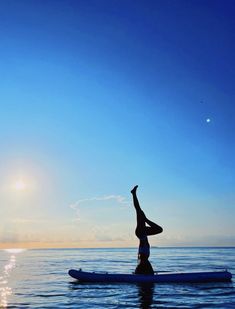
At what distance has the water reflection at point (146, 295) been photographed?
21.3 m

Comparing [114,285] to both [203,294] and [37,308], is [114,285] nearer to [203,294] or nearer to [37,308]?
[203,294]

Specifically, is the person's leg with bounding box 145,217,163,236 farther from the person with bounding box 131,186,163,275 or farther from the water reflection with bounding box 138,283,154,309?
the water reflection with bounding box 138,283,154,309

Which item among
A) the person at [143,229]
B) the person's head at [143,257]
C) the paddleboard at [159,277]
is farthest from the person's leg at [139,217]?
the paddleboard at [159,277]

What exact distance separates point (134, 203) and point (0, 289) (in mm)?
12246

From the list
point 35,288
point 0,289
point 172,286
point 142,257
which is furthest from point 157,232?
point 0,289

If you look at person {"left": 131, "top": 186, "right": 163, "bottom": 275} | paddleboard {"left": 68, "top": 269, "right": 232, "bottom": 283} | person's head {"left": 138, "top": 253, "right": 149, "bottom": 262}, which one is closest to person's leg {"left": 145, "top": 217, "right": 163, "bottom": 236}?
person {"left": 131, "top": 186, "right": 163, "bottom": 275}

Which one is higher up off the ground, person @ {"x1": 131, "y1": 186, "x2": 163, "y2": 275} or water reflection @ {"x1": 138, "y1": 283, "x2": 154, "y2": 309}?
person @ {"x1": 131, "y1": 186, "x2": 163, "y2": 275}

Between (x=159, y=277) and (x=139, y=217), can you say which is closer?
(x=139, y=217)

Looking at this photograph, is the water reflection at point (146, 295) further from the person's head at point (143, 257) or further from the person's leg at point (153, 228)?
the person's leg at point (153, 228)

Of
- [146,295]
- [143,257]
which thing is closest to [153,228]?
[143,257]

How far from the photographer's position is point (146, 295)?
79.7 feet

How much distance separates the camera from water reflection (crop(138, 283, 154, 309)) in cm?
2132

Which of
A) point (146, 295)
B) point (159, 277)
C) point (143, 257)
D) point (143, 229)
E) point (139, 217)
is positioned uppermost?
point (139, 217)

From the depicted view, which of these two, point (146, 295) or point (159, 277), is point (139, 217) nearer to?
point (159, 277)
